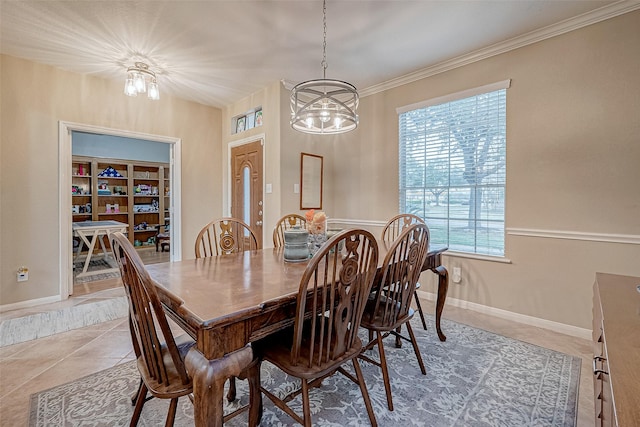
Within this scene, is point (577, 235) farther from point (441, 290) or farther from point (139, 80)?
point (139, 80)

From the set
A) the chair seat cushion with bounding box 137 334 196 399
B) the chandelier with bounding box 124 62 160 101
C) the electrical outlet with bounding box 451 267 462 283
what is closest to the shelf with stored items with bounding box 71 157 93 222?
the chandelier with bounding box 124 62 160 101

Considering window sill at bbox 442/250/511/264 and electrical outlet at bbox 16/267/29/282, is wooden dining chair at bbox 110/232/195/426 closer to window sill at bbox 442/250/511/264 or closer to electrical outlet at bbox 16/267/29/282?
window sill at bbox 442/250/511/264

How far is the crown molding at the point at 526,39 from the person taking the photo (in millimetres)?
2248

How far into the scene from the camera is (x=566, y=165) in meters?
2.49

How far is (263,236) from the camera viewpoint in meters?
3.94

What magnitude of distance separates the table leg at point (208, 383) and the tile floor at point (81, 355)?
1292 mm

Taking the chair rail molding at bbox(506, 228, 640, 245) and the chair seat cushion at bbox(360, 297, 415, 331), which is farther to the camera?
the chair rail molding at bbox(506, 228, 640, 245)

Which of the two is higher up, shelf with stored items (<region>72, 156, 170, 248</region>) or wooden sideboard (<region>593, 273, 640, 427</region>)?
shelf with stored items (<region>72, 156, 170, 248</region>)

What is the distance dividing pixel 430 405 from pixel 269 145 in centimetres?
321

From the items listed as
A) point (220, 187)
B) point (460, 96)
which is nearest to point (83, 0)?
point (220, 187)

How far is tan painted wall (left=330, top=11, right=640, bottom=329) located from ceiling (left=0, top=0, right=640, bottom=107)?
0.21 meters

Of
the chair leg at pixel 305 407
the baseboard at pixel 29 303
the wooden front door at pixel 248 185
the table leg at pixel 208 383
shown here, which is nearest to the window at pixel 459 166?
the wooden front door at pixel 248 185

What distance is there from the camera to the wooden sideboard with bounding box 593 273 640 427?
1.97 feet

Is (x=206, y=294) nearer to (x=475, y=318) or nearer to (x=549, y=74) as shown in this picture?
(x=475, y=318)
